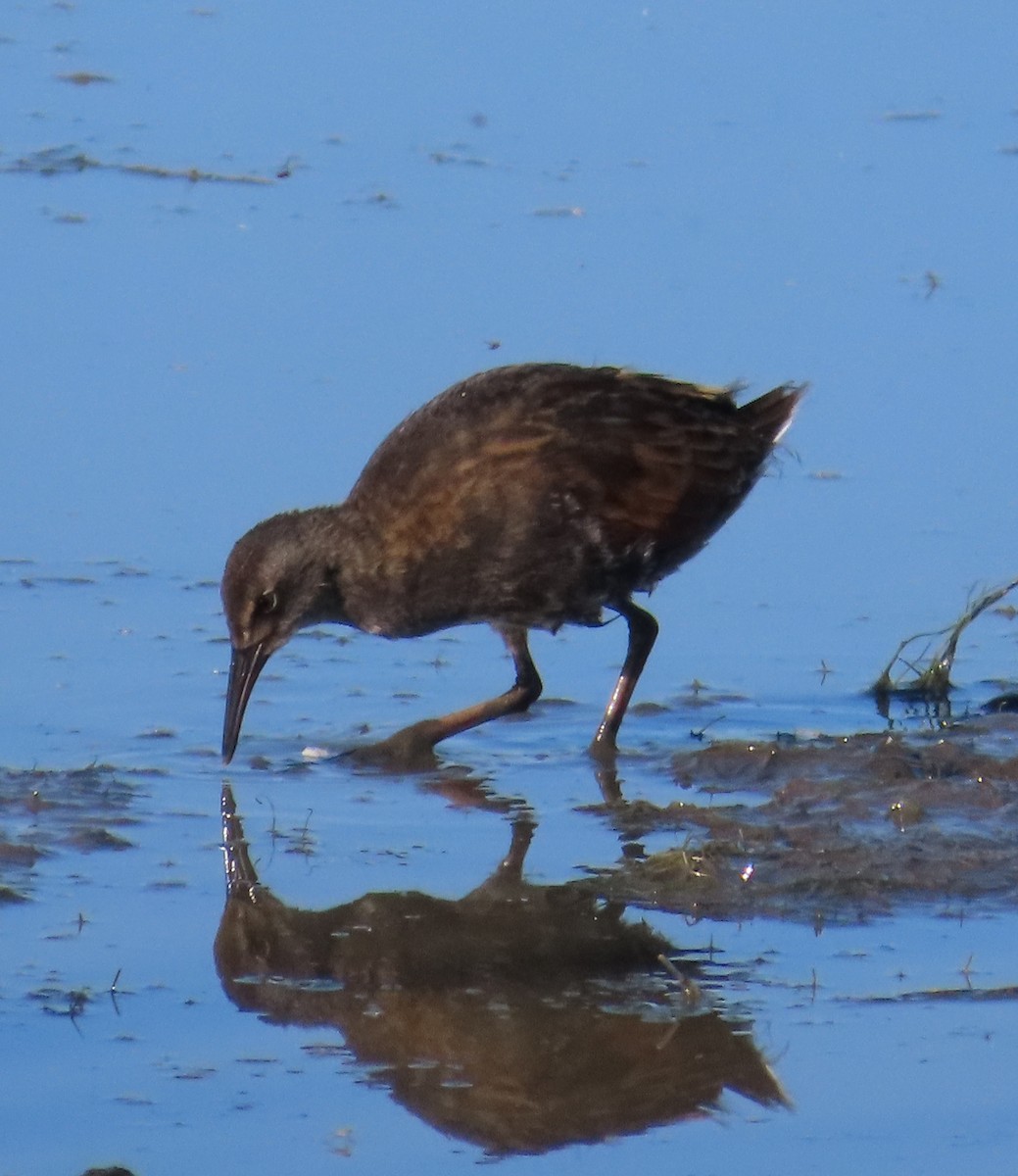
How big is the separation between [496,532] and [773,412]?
131 cm

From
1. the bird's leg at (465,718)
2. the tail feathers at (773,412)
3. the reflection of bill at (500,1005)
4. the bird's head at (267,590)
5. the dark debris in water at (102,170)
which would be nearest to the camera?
the reflection of bill at (500,1005)

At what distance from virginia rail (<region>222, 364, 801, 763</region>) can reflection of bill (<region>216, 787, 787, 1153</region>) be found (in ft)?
4.56

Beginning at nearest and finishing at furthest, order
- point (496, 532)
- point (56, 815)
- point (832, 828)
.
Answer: point (56, 815) → point (832, 828) → point (496, 532)

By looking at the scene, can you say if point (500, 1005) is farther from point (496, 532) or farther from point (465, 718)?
point (496, 532)

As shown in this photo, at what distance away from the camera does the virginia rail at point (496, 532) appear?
785cm

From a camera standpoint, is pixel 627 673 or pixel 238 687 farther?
pixel 627 673

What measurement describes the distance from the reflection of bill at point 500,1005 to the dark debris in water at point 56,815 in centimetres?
39

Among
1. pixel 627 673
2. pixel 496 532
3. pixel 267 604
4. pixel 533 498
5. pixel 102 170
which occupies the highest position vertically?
pixel 533 498

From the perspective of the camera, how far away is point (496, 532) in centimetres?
796

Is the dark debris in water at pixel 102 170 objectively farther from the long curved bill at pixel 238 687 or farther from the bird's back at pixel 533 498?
the long curved bill at pixel 238 687

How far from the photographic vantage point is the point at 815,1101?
5.21 m

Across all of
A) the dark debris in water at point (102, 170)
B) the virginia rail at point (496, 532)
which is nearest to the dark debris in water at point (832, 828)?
the virginia rail at point (496, 532)

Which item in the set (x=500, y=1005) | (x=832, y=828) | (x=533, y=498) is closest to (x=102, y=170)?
(x=533, y=498)

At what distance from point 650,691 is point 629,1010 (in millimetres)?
2796
